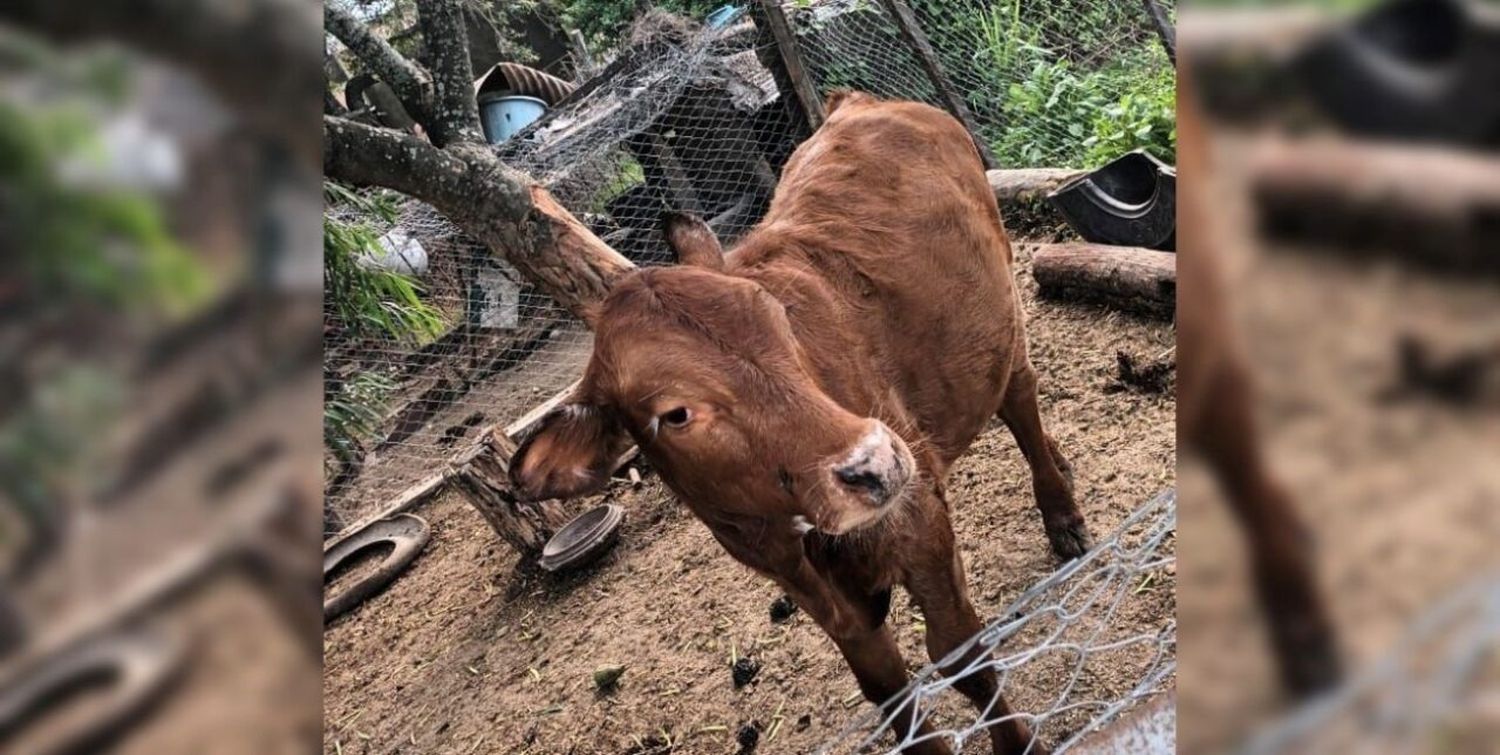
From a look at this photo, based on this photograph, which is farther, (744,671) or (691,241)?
(744,671)

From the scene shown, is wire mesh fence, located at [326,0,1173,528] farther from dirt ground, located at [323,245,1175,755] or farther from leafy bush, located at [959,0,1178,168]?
dirt ground, located at [323,245,1175,755]

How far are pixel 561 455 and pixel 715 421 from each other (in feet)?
1.63

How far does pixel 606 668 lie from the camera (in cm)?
459

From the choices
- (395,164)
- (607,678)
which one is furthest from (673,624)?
(395,164)

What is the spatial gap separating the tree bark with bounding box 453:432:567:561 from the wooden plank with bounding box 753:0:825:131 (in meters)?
3.26

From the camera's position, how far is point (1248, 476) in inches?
15.0

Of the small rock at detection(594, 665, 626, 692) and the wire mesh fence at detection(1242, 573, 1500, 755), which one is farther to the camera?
the small rock at detection(594, 665, 626, 692)

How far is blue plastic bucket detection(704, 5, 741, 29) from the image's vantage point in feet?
27.0

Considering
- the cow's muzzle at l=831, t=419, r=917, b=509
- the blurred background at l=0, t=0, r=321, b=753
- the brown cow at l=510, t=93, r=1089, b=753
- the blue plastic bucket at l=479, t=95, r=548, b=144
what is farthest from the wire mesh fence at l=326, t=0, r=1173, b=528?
the blurred background at l=0, t=0, r=321, b=753

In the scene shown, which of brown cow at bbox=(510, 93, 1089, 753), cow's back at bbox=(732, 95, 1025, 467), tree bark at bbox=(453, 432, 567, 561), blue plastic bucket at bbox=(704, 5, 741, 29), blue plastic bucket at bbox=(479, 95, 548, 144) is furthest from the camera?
blue plastic bucket at bbox=(479, 95, 548, 144)

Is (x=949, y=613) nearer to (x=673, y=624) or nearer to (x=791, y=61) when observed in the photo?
(x=673, y=624)

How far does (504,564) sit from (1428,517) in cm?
582

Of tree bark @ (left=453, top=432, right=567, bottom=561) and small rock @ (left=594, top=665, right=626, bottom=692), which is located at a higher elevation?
tree bark @ (left=453, top=432, right=567, bottom=561)

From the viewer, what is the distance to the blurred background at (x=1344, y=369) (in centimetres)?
33
